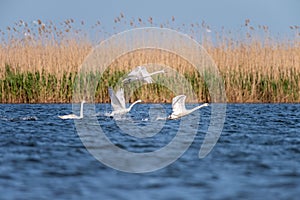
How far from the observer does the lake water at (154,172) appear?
7.21 metres

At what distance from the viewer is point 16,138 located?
38.0 ft

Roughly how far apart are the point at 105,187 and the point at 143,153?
276cm

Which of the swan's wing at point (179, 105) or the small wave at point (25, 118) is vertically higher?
the swan's wing at point (179, 105)

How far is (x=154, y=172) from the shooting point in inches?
332

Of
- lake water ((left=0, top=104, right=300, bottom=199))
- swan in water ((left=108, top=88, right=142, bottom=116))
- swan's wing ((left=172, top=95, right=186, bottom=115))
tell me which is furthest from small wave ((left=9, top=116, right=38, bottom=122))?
swan's wing ((left=172, top=95, right=186, bottom=115))

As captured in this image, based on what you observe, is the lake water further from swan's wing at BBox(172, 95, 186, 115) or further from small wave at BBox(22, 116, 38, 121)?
swan's wing at BBox(172, 95, 186, 115)

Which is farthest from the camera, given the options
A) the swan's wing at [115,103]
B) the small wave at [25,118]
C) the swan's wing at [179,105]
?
the small wave at [25,118]

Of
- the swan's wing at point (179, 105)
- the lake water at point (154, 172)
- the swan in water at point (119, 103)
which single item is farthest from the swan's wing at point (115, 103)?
the swan's wing at point (179, 105)

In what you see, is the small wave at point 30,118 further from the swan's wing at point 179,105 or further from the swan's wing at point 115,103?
the swan's wing at point 179,105

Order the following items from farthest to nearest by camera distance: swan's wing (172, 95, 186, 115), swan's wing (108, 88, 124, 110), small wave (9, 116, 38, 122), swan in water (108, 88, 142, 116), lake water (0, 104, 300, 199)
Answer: small wave (9, 116, 38, 122) < swan in water (108, 88, 142, 116) < swan's wing (108, 88, 124, 110) < swan's wing (172, 95, 186, 115) < lake water (0, 104, 300, 199)

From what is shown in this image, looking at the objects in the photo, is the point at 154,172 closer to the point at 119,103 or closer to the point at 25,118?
the point at 119,103

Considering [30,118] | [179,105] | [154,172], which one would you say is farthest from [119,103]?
[154,172]

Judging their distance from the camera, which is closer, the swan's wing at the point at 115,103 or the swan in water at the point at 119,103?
the swan's wing at the point at 115,103

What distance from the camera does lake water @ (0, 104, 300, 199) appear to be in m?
7.21
